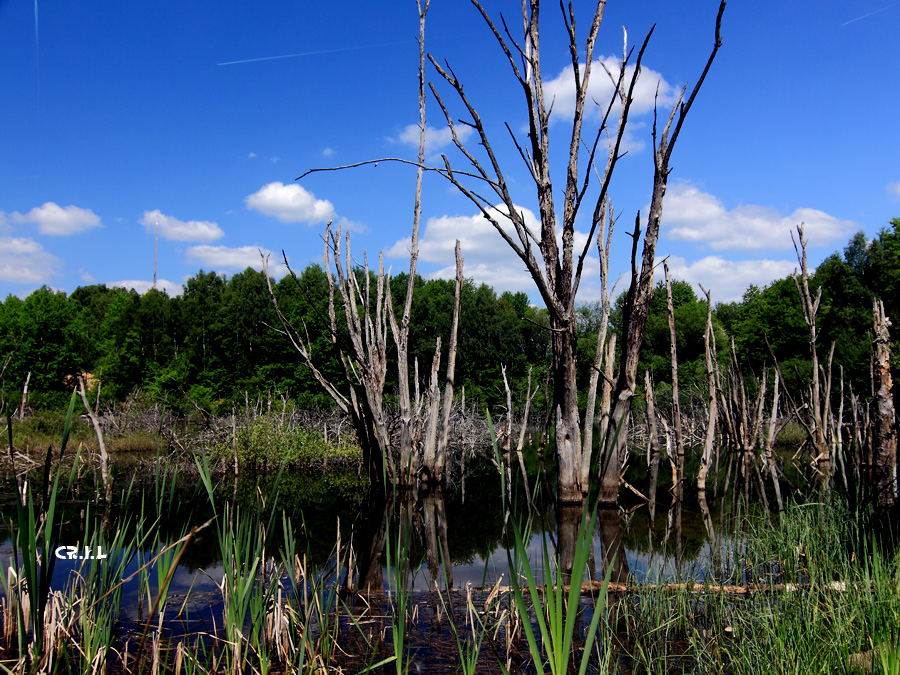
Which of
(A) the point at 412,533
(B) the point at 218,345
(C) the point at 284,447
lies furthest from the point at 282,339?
(A) the point at 412,533

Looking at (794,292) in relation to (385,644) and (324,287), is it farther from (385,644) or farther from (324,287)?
(385,644)

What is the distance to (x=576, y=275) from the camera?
24.6 ft

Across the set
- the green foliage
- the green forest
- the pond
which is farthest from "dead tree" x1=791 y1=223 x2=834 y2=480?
the green forest

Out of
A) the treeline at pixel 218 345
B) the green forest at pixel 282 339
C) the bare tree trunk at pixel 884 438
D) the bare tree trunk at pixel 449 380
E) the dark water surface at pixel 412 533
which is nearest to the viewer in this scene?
the dark water surface at pixel 412 533

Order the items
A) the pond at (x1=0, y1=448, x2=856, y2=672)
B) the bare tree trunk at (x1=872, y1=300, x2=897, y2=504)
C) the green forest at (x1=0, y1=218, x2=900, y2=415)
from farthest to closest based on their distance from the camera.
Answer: the green forest at (x1=0, y1=218, x2=900, y2=415) → the bare tree trunk at (x1=872, y1=300, x2=897, y2=504) → the pond at (x1=0, y1=448, x2=856, y2=672)

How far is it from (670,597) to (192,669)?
2592 millimetres

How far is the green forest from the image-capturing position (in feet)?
94.7

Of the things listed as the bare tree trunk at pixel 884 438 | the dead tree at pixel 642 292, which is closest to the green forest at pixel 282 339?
the dead tree at pixel 642 292

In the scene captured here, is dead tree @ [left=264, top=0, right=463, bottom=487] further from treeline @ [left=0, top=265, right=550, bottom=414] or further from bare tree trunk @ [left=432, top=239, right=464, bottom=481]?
treeline @ [left=0, top=265, right=550, bottom=414]

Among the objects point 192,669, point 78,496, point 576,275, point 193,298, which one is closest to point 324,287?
point 193,298

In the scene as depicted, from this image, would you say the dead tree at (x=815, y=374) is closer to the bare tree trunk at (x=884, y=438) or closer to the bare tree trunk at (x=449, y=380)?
the bare tree trunk at (x=884, y=438)

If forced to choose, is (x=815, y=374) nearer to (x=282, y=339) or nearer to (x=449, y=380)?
(x=449, y=380)

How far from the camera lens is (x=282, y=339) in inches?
1259

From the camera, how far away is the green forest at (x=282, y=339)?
28859 mm
